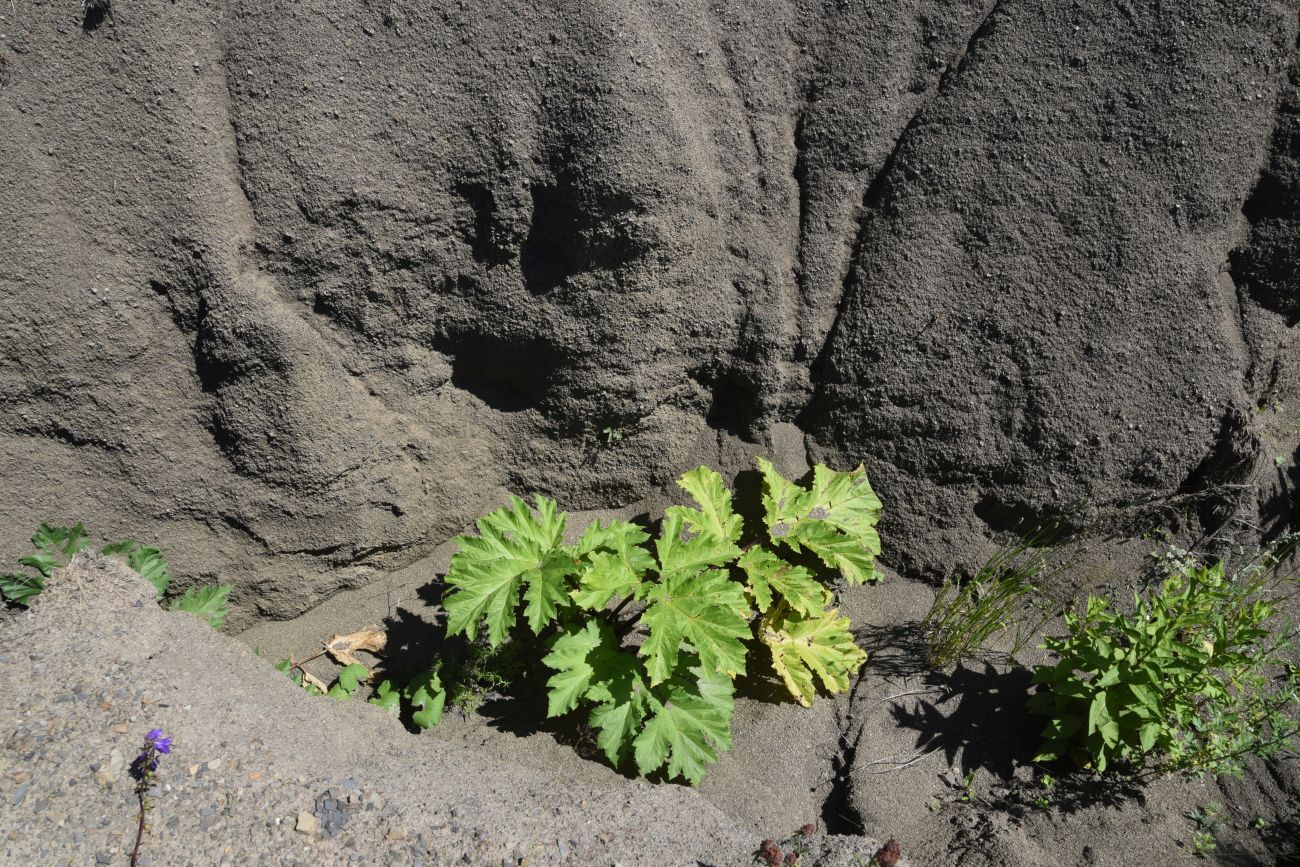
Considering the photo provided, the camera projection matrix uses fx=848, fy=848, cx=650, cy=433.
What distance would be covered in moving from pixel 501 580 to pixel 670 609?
638 mm

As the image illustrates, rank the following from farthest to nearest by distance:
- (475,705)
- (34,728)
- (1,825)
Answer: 1. (475,705)
2. (34,728)
3. (1,825)

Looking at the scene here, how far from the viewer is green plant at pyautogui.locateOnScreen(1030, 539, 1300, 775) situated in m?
2.99

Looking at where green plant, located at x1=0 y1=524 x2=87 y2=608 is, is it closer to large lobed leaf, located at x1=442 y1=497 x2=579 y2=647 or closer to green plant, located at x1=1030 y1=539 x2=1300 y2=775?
large lobed leaf, located at x1=442 y1=497 x2=579 y2=647

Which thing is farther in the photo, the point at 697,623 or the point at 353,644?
the point at 353,644

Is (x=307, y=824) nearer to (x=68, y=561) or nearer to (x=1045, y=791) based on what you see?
(x=68, y=561)

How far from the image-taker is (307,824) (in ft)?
8.45

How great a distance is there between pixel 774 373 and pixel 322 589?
222 centimetres

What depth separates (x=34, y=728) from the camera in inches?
103

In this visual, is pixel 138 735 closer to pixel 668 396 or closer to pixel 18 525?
pixel 18 525

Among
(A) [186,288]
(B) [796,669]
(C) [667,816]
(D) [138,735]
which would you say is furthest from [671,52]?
(D) [138,735]

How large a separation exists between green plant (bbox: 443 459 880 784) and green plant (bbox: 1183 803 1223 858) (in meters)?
1.32

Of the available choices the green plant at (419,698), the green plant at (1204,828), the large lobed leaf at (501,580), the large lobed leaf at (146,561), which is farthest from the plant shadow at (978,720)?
the large lobed leaf at (146,561)

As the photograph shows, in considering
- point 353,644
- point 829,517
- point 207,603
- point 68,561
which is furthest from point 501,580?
point 68,561

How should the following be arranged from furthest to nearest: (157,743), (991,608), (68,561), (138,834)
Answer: (991,608)
(68,561)
(157,743)
(138,834)
